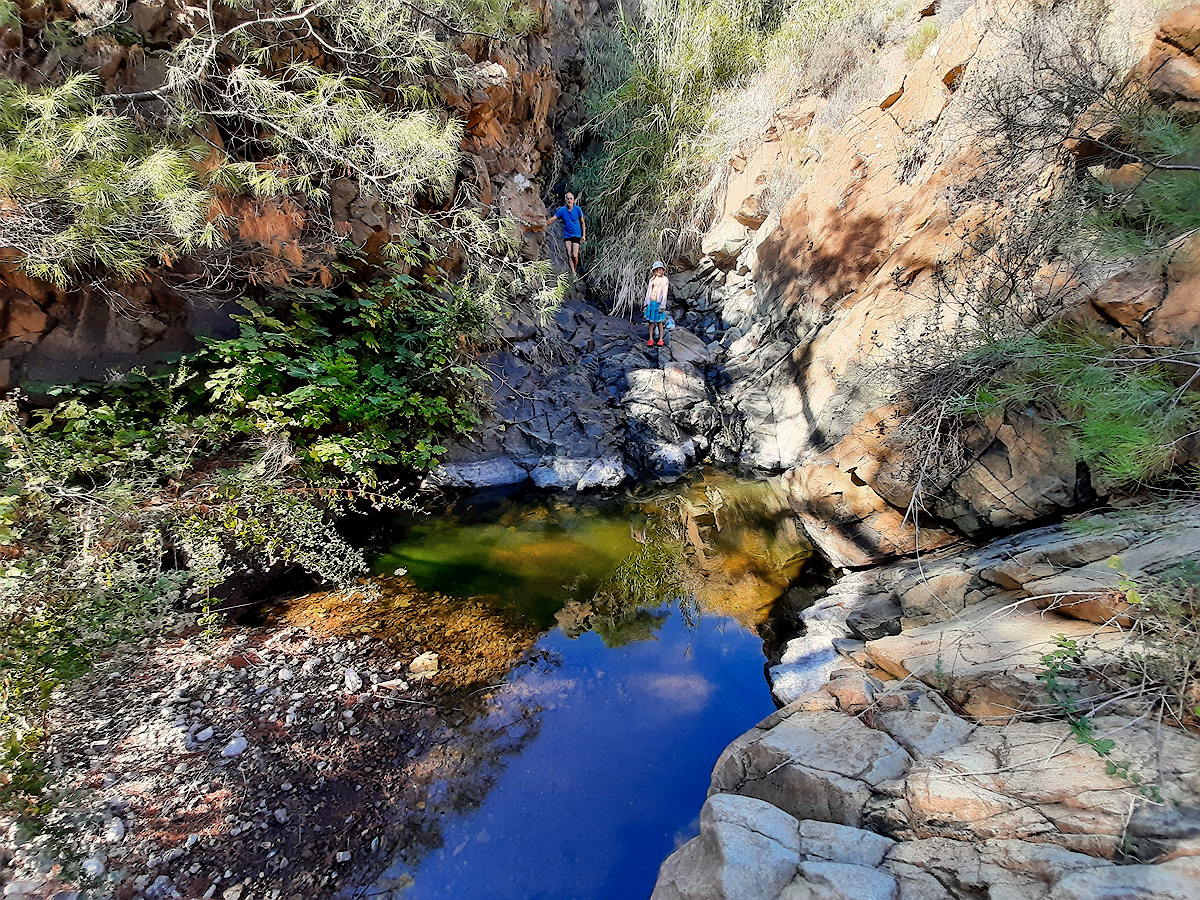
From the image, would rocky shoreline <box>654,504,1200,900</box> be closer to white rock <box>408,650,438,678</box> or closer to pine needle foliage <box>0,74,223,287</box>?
white rock <box>408,650,438,678</box>

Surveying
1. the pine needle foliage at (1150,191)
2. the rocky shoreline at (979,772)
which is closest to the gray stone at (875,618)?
the rocky shoreline at (979,772)

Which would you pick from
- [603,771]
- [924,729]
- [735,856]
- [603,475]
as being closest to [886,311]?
[603,475]

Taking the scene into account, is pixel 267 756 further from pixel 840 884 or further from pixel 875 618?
pixel 875 618

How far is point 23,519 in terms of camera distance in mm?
2631

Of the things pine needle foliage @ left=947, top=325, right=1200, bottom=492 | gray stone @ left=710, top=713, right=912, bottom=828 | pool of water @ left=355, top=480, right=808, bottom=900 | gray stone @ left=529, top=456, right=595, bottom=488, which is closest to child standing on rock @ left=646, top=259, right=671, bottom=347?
gray stone @ left=529, top=456, right=595, bottom=488

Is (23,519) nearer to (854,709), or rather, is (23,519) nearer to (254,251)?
(254,251)

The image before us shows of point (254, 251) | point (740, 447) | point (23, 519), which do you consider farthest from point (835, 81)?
point (23, 519)

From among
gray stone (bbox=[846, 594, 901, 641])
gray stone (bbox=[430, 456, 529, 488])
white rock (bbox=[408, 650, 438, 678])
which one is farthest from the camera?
gray stone (bbox=[430, 456, 529, 488])

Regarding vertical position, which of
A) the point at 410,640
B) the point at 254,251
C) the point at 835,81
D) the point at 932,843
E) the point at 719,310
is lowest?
the point at 410,640

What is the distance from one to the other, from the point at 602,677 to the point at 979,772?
2.24 metres

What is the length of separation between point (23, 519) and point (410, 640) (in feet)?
7.19

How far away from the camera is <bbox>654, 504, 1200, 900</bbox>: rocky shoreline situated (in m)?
1.59

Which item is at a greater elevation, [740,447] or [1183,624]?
[1183,624]

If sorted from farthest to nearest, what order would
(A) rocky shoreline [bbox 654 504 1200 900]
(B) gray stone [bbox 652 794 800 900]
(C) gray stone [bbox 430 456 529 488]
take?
(C) gray stone [bbox 430 456 529 488], (B) gray stone [bbox 652 794 800 900], (A) rocky shoreline [bbox 654 504 1200 900]
